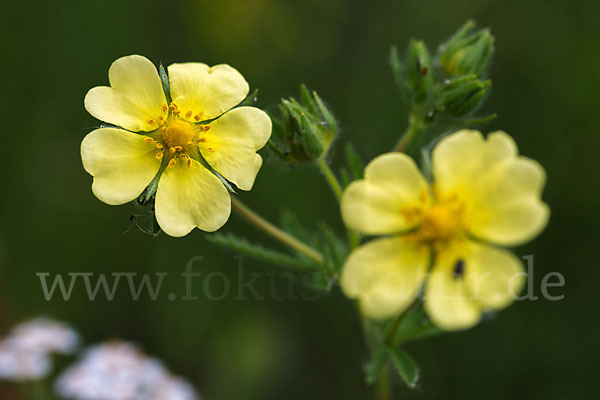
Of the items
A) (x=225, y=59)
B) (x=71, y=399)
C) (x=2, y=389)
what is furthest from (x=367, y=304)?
(x=225, y=59)

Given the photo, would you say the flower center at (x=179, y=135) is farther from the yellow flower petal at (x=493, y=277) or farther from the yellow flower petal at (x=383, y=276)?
the yellow flower petal at (x=493, y=277)

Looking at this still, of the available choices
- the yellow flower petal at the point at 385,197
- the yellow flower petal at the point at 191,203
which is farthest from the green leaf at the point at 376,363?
the yellow flower petal at the point at 191,203

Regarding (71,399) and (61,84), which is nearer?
(71,399)

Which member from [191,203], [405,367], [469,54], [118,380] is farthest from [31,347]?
[469,54]

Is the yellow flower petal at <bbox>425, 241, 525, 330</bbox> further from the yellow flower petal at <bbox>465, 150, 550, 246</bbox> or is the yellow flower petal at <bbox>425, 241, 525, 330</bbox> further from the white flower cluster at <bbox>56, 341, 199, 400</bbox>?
the white flower cluster at <bbox>56, 341, 199, 400</bbox>

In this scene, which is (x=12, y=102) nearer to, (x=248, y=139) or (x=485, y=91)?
(x=248, y=139)

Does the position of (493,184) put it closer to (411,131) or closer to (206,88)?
(411,131)
